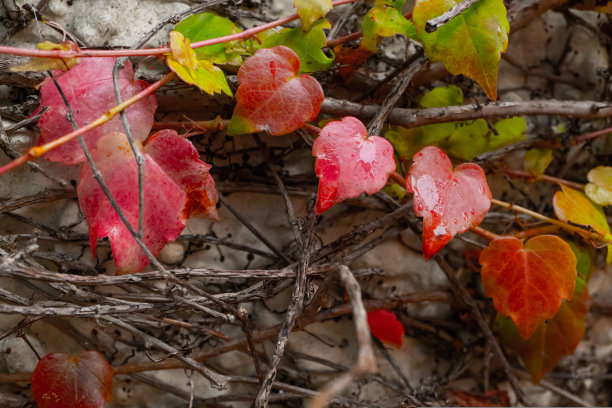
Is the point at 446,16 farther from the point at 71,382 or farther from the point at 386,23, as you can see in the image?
the point at 71,382

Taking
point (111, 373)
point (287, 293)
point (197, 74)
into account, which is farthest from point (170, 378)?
point (197, 74)

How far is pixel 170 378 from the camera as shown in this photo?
0.87 meters

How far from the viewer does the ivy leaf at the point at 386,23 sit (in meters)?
0.72

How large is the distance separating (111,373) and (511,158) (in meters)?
0.82

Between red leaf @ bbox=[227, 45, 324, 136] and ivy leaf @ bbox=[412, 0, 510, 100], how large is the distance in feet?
0.57

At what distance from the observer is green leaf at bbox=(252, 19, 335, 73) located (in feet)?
2.36

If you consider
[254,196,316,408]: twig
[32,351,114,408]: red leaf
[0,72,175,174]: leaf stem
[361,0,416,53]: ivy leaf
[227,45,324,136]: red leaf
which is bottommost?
[32,351,114,408]: red leaf

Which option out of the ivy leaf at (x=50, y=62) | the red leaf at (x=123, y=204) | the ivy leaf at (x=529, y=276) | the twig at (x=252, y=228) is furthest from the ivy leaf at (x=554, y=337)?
the ivy leaf at (x=50, y=62)

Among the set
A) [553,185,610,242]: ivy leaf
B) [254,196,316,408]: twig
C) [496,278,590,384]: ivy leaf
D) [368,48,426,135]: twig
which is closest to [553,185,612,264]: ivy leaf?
[553,185,610,242]: ivy leaf

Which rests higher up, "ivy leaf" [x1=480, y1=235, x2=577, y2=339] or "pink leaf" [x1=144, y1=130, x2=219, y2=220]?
"pink leaf" [x1=144, y1=130, x2=219, y2=220]

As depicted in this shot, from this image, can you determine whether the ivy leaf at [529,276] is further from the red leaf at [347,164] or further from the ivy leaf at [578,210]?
the red leaf at [347,164]

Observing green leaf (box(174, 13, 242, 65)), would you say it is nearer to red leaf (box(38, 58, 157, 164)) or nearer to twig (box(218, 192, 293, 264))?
red leaf (box(38, 58, 157, 164))

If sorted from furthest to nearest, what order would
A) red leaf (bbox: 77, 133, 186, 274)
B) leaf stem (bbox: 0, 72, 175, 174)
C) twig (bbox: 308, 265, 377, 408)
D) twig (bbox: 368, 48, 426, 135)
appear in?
twig (bbox: 368, 48, 426, 135) → red leaf (bbox: 77, 133, 186, 274) → leaf stem (bbox: 0, 72, 175, 174) → twig (bbox: 308, 265, 377, 408)

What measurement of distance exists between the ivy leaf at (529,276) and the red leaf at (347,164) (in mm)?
277
